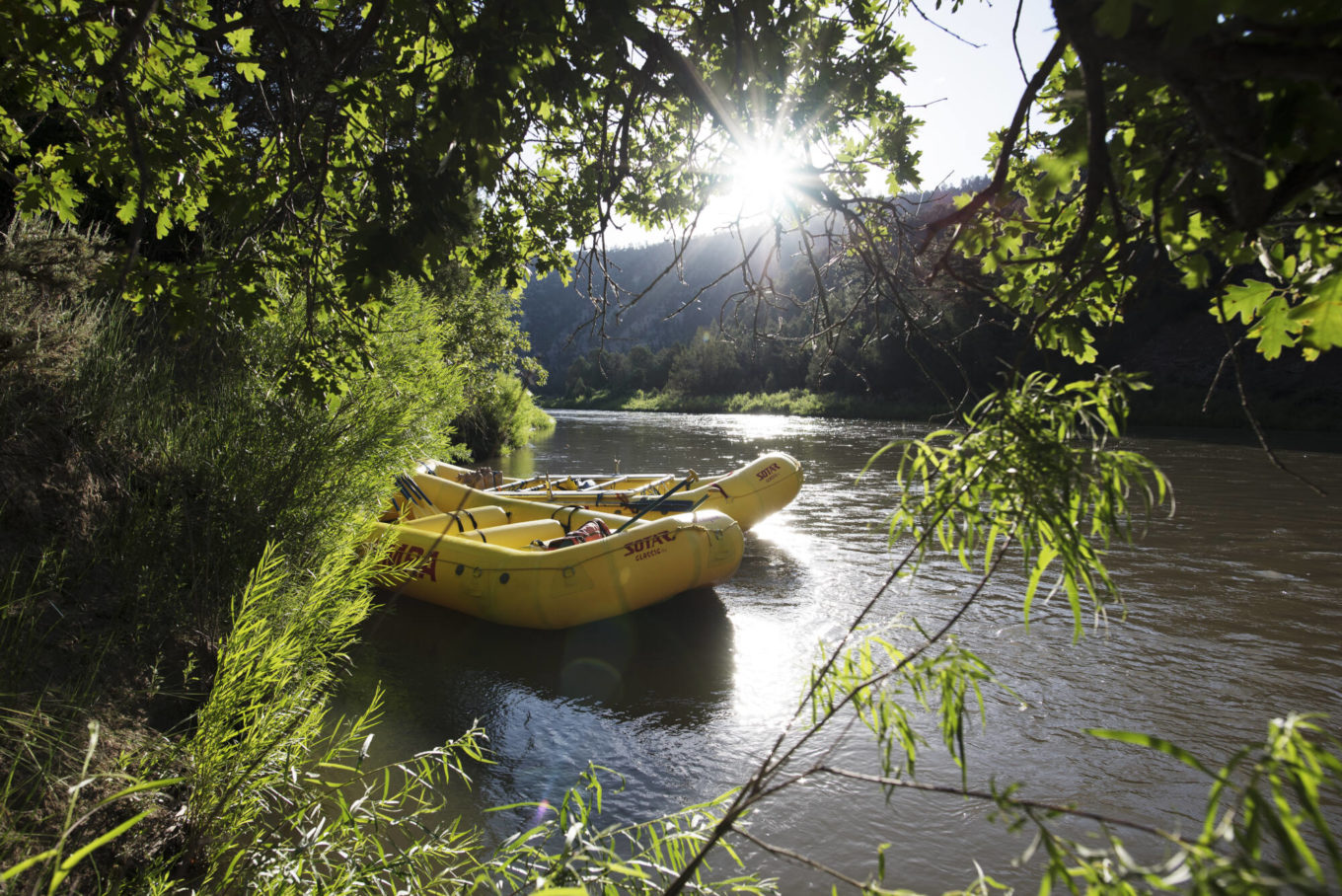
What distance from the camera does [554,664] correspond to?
20.5ft

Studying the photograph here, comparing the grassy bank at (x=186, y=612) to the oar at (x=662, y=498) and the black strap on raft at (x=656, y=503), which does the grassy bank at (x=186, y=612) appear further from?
the oar at (x=662, y=498)

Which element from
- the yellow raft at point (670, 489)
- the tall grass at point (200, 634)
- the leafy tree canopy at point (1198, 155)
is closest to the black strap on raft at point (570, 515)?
the yellow raft at point (670, 489)

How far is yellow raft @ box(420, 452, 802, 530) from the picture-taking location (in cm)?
940

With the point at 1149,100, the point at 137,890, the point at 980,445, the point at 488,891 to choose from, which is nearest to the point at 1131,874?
the point at 980,445

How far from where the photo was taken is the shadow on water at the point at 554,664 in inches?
215

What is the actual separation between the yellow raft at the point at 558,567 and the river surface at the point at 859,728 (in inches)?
13.4

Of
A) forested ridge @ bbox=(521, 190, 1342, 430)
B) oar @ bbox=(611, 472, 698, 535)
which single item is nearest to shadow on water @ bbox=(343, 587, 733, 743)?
oar @ bbox=(611, 472, 698, 535)

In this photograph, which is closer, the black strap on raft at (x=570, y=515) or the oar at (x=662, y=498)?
→ the oar at (x=662, y=498)

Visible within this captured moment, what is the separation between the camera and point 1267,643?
628 centimetres

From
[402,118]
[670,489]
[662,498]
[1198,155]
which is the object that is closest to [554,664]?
[662,498]

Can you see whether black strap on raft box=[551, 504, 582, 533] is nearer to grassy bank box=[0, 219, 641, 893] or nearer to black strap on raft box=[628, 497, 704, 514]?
black strap on raft box=[628, 497, 704, 514]

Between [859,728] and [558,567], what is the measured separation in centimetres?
291

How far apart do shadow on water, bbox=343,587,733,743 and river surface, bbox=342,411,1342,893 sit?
0.08 feet

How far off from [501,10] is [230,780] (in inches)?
118
